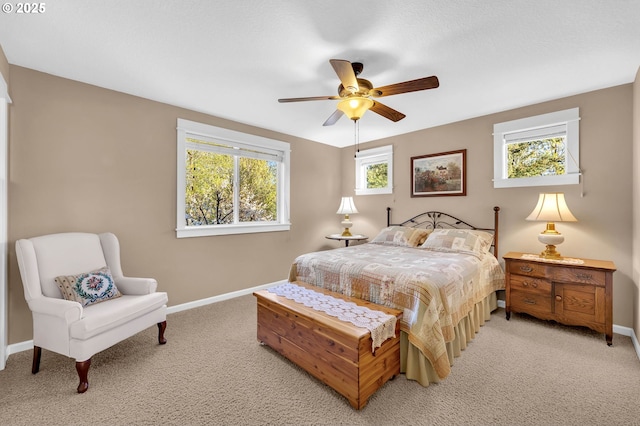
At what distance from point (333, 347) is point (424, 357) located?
2.34ft

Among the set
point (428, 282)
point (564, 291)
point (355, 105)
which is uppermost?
point (355, 105)

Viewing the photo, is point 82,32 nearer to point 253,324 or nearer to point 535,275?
point 253,324

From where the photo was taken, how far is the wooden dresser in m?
2.60

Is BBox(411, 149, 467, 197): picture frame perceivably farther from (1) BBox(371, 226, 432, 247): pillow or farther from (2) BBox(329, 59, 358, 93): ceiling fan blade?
(2) BBox(329, 59, 358, 93): ceiling fan blade

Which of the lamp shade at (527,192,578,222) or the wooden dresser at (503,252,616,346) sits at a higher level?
the lamp shade at (527,192,578,222)

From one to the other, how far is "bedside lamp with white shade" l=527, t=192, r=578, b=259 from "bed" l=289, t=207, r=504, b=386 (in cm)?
55

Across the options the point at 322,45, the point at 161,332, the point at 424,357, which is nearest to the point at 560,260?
the point at 424,357

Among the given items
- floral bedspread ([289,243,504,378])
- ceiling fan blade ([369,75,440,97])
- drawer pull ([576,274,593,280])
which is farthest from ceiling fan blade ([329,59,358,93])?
drawer pull ([576,274,593,280])

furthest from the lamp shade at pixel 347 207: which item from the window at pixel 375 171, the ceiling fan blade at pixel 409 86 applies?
the ceiling fan blade at pixel 409 86

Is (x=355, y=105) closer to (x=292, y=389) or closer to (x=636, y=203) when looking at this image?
(x=292, y=389)

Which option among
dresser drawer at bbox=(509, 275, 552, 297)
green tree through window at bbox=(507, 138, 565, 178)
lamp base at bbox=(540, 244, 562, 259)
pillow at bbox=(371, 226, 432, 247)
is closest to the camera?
dresser drawer at bbox=(509, 275, 552, 297)

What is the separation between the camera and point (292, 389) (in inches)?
78.7

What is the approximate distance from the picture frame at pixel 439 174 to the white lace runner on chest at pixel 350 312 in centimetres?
273

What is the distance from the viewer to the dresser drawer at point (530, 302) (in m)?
2.91
